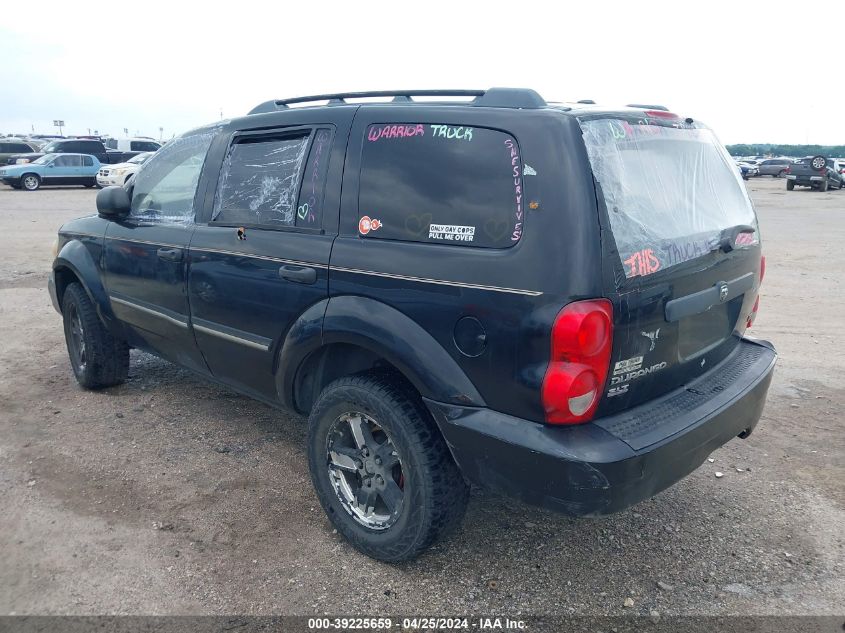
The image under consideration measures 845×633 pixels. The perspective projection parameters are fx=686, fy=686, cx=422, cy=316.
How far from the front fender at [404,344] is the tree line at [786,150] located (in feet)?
337

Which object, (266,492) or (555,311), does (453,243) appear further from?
(266,492)

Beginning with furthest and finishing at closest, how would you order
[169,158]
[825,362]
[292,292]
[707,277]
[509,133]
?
[825,362] → [169,158] → [292,292] → [707,277] → [509,133]

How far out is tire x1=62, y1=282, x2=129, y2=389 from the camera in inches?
189

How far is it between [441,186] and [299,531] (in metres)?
1.77

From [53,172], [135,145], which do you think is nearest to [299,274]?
[53,172]

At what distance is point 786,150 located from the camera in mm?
102938

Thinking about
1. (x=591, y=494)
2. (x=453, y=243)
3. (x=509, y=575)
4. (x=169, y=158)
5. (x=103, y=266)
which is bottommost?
(x=509, y=575)

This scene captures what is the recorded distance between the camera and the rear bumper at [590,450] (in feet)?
7.82

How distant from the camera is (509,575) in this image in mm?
2973

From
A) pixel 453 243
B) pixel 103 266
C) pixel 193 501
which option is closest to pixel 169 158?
pixel 103 266

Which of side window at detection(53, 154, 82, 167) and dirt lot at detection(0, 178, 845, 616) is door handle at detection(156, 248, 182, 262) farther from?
side window at detection(53, 154, 82, 167)

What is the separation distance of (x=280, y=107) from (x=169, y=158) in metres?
1.01

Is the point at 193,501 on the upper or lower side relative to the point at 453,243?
lower

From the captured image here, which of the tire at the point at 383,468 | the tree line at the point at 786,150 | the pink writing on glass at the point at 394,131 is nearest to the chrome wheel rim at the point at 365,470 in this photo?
the tire at the point at 383,468
